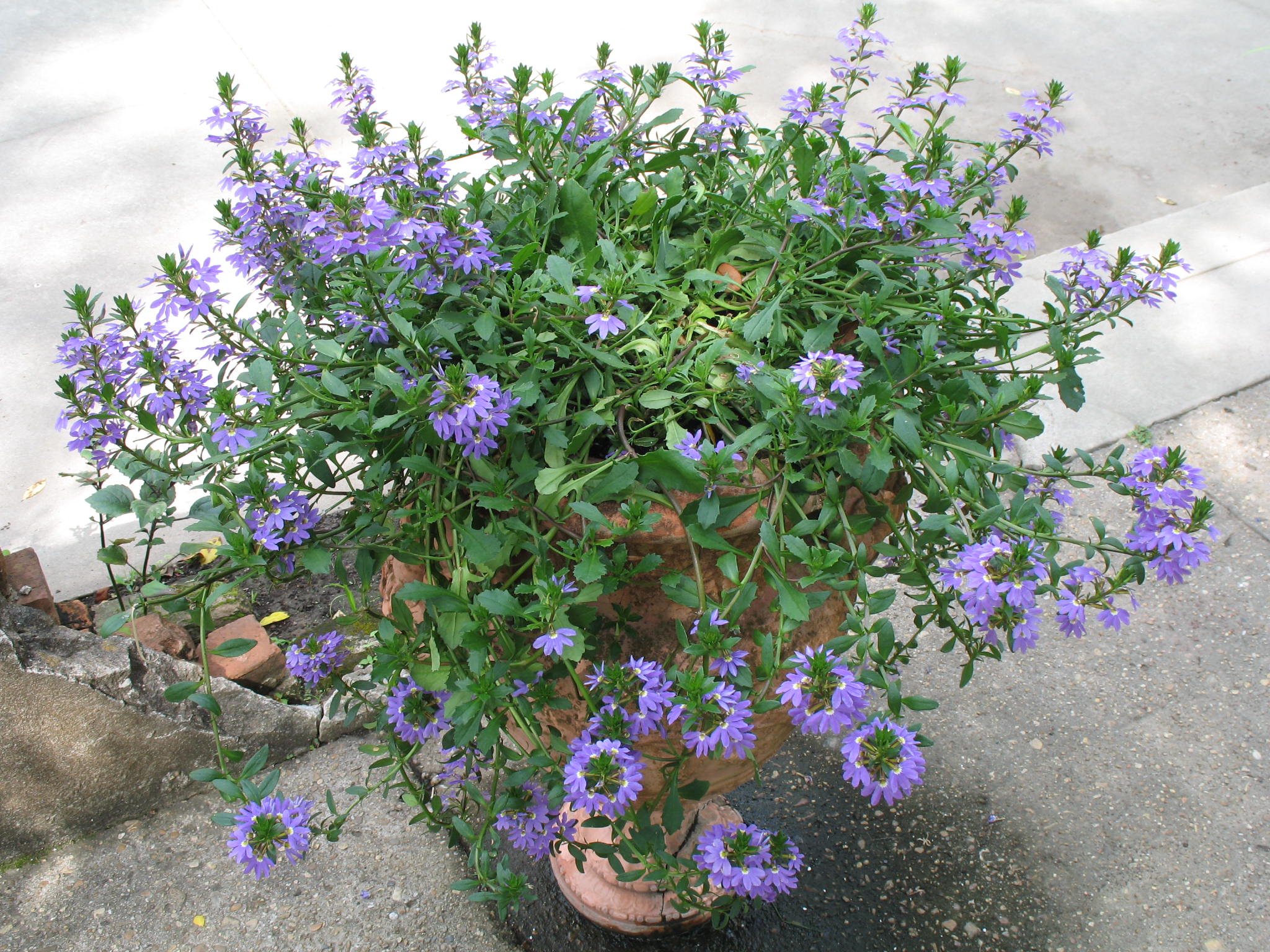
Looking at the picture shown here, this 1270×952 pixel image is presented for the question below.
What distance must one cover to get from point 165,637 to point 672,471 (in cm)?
149

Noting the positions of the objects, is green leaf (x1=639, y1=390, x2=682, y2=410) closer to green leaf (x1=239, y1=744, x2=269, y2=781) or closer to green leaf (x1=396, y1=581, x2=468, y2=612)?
green leaf (x1=396, y1=581, x2=468, y2=612)

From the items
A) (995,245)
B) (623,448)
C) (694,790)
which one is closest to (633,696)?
(694,790)

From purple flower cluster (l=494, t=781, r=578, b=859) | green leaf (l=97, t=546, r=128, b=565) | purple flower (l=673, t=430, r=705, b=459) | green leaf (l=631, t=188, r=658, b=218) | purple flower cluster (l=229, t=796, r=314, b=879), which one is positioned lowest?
purple flower cluster (l=494, t=781, r=578, b=859)

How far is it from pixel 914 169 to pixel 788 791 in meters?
A: 1.41

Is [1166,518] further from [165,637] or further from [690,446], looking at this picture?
[165,637]

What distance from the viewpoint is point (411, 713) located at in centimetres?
142

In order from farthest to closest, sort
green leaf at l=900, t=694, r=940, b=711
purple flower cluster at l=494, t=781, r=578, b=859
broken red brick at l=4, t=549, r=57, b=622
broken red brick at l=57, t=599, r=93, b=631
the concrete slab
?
the concrete slab < broken red brick at l=57, t=599, r=93, b=631 < broken red brick at l=4, t=549, r=57, b=622 < purple flower cluster at l=494, t=781, r=578, b=859 < green leaf at l=900, t=694, r=940, b=711

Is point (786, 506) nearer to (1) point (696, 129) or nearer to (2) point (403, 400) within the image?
(2) point (403, 400)

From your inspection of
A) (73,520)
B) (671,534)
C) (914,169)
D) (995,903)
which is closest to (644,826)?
(671,534)

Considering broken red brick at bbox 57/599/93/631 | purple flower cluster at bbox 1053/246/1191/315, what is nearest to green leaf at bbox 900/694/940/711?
purple flower cluster at bbox 1053/246/1191/315

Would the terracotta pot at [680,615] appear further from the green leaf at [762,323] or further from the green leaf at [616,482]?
the green leaf at [762,323]

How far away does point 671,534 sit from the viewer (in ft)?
4.04

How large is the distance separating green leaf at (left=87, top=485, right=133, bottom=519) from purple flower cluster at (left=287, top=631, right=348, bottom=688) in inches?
13.7

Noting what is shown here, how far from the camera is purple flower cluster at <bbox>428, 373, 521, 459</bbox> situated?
1.12 metres
